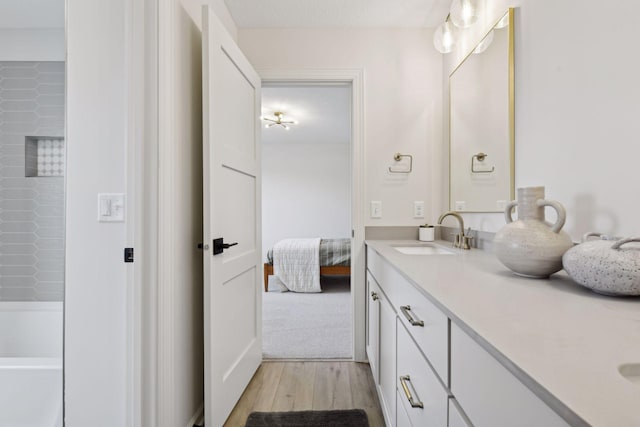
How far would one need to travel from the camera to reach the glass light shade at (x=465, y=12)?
1.63m

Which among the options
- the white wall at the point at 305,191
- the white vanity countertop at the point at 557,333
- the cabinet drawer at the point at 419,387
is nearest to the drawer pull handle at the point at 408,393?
the cabinet drawer at the point at 419,387

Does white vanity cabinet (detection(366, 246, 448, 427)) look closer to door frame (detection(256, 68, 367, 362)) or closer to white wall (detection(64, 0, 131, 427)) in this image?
door frame (detection(256, 68, 367, 362))

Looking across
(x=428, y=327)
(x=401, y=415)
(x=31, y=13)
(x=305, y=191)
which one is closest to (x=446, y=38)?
(x=428, y=327)

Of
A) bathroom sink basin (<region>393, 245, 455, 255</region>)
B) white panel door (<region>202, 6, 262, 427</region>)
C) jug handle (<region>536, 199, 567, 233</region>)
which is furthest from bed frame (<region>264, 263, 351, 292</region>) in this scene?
jug handle (<region>536, 199, 567, 233</region>)

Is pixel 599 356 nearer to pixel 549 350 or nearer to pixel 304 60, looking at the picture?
pixel 549 350

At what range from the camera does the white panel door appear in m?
1.40

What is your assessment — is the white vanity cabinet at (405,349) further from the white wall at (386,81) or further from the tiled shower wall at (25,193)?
the tiled shower wall at (25,193)

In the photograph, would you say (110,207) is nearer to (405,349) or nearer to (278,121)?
(405,349)

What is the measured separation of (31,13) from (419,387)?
3024mm

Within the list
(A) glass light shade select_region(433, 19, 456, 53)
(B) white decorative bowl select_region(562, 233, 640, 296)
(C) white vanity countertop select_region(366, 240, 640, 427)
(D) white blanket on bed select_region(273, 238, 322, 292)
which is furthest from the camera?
(D) white blanket on bed select_region(273, 238, 322, 292)

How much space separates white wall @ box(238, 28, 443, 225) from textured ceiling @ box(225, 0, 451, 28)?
6 cm

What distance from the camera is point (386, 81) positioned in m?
2.23

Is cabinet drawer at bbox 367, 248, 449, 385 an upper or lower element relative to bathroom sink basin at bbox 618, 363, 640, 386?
lower

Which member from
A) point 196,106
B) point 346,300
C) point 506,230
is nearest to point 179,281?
point 196,106
